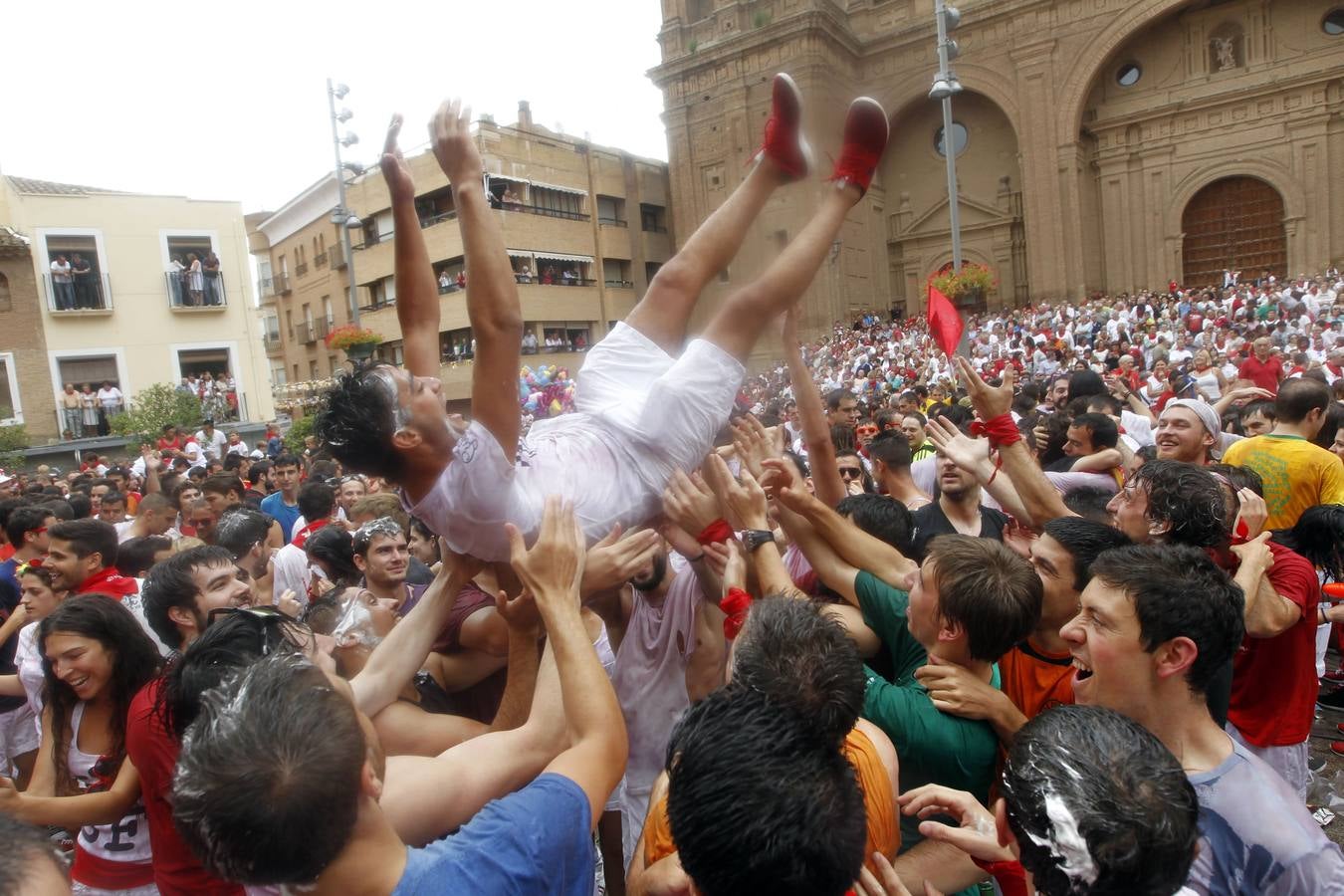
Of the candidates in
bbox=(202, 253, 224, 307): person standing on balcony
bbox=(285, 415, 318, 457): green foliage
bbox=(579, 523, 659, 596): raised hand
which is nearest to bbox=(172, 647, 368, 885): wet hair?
bbox=(579, 523, 659, 596): raised hand

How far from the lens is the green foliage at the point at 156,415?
1898cm

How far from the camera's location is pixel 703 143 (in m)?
5.68

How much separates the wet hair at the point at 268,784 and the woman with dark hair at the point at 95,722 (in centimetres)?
150

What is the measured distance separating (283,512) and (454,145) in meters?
5.73

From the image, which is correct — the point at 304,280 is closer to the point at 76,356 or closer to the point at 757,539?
the point at 76,356

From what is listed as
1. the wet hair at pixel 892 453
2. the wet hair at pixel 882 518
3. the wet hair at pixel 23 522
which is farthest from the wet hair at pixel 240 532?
the wet hair at pixel 892 453

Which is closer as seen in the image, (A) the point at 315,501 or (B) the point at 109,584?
(B) the point at 109,584

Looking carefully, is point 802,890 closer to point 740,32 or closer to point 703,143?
point 703,143

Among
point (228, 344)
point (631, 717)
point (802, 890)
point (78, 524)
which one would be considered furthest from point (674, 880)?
point (228, 344)

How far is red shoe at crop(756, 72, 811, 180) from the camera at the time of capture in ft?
11.3

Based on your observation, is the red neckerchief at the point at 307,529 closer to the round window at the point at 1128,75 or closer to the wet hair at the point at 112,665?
the wet hair at the point at 112,665

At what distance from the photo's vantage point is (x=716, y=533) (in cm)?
271

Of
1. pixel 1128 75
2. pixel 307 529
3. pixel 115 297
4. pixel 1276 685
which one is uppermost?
pixel 1128 75

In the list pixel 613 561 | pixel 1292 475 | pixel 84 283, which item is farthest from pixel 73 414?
pixel 1292 475
